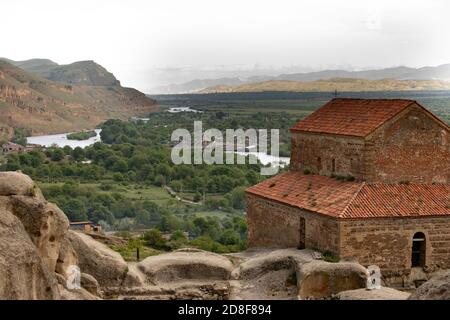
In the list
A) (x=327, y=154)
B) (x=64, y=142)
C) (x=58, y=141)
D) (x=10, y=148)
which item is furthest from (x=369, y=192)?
(x=58, y=141)

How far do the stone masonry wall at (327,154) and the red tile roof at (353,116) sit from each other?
255mm

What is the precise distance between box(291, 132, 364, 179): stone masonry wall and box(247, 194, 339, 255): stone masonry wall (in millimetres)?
2029

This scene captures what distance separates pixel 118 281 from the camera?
73.9 feet

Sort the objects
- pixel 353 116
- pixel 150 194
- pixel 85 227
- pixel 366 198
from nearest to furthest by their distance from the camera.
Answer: pixel 366 198 < pixel 353 116 < pixel 85 227 < pixel 150 194

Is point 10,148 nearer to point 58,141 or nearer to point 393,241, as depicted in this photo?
point 58,141

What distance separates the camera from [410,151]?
2622 centimetres

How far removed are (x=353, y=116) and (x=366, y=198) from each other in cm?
372

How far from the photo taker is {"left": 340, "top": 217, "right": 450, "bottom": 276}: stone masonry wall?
78.3 feet

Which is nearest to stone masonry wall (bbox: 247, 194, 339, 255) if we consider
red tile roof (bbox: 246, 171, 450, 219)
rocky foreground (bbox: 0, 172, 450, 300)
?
red tile roof (bbox: 246, 171, 450, 219)

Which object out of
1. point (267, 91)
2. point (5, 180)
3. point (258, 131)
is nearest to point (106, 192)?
point (258, 131)

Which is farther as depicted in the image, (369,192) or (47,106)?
(47,106)

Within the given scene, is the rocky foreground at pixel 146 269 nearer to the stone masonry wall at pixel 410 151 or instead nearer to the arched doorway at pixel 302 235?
the arched doorway at pixel 302 235
